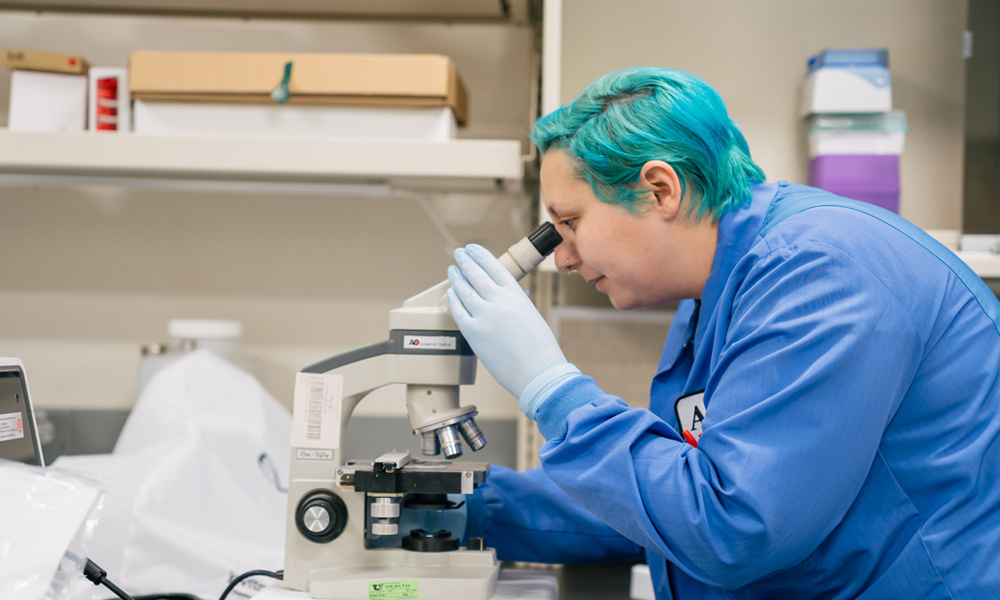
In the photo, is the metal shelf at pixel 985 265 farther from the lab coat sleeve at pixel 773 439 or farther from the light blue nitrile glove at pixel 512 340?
the light blue nitrile glove at pixel 512 340

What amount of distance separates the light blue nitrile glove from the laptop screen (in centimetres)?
47

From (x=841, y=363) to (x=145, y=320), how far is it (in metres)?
1.54

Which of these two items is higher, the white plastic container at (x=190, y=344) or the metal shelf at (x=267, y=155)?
the metal shelf at (x=267, y=155)

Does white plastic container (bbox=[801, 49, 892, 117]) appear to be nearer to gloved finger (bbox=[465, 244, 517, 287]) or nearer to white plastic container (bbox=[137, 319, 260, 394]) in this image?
gloved finger (bbox=[465, 244, 517, 287])

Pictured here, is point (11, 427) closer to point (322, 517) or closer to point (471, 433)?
point (322, 517)

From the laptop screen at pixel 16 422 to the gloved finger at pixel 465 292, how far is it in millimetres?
485

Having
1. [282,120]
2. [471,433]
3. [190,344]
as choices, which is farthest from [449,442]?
[190,344]

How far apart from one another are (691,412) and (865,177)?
68cm

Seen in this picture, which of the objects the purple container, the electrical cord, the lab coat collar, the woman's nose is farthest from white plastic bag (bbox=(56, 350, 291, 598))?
the purple container

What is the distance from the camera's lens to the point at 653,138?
0.83 m

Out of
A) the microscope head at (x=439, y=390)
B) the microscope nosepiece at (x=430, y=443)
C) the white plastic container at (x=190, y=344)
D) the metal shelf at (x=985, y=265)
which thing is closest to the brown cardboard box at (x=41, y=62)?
the white plastic container at (x=190, y=344)

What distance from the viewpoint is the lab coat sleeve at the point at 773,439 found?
65 centimetres

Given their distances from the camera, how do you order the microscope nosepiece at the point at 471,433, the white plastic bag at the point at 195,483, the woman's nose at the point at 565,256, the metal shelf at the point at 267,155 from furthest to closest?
1. the metal shelf at the point at 267,155
2. the white plastic bag at the point at 195,483
3. the woman's nose at the point at 565,256
4. the microscope nosepiece at the point at 471,433

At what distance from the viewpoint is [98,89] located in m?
1.30
